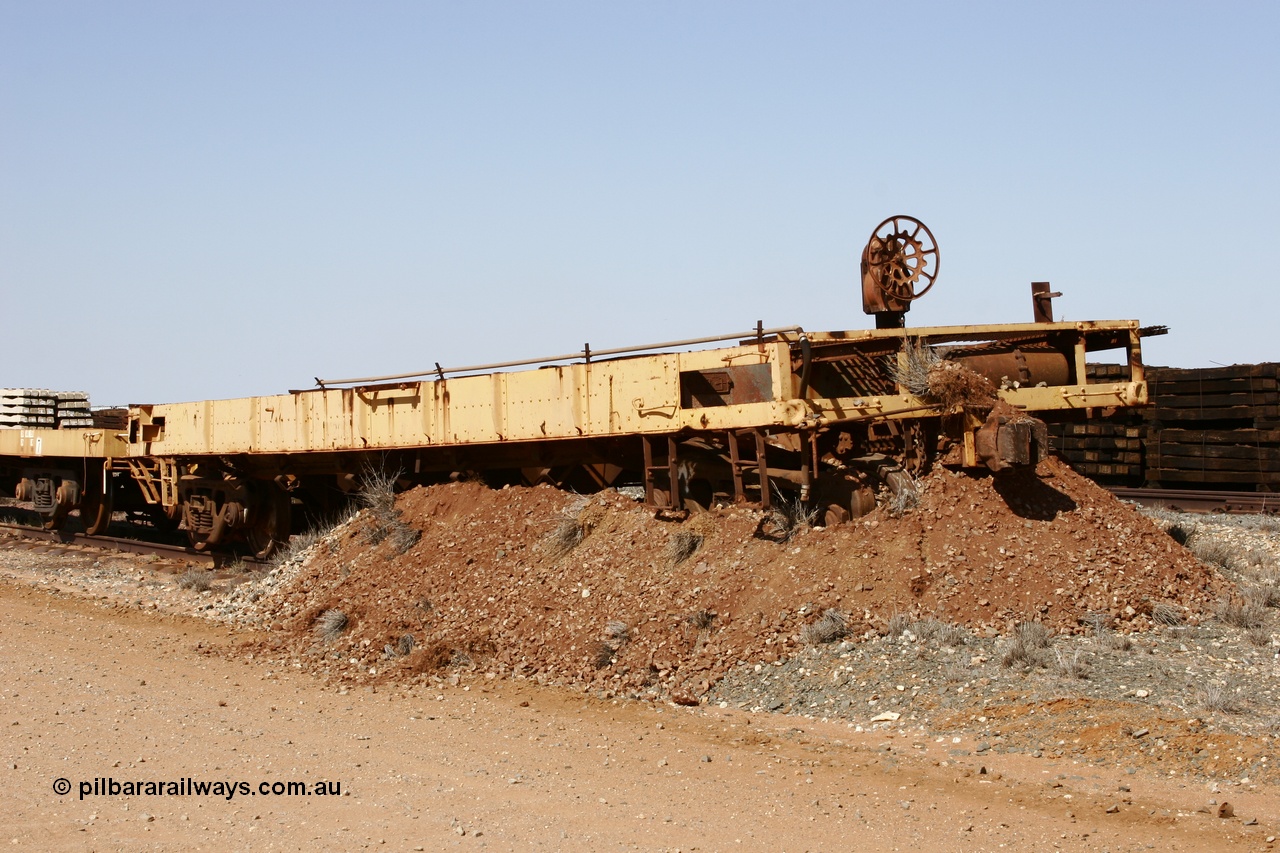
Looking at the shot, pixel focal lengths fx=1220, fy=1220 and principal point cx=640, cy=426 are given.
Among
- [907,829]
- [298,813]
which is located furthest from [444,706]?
[907,829]

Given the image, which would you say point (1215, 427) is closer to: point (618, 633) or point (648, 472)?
point (648, 472)

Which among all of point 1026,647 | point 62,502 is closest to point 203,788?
point 1026,647

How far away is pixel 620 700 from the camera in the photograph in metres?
8.88

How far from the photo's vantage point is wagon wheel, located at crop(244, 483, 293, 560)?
670 inches

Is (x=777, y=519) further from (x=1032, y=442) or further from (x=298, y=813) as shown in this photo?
(x=298, y=813)

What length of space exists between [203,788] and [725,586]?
4464mm

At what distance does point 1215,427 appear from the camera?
19.8 m

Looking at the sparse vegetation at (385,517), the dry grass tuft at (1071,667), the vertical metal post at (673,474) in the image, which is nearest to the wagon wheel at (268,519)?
the sparse vegetation at (385,517)

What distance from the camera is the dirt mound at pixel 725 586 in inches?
363

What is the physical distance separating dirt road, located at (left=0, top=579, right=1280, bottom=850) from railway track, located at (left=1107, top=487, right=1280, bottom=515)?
36.5 ft

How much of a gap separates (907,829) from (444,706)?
4.03 meters

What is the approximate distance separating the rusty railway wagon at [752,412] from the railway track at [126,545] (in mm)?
2546

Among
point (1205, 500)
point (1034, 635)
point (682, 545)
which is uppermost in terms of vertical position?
point (682, 545)

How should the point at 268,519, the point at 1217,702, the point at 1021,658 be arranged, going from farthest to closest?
the point at 268,519 < the point at 1021,658 < the point at 1217,702
